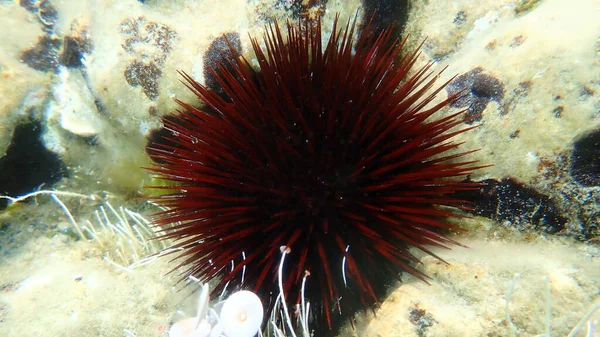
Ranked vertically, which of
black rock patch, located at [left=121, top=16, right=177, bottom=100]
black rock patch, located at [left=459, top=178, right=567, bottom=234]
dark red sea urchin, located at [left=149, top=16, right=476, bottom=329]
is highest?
black rock patch, located at [left=121, top=16, right=177, bottom=100]

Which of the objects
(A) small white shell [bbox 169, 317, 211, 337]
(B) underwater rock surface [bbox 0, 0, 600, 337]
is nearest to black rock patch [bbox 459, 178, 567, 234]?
(B) underwater rock surface [bbox 0, 0, 600, 337]

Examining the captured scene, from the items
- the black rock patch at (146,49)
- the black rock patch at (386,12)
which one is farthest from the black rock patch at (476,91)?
the black rock patch at (146,49)

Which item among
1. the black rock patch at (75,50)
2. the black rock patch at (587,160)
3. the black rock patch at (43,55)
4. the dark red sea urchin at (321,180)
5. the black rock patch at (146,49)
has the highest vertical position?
the black rock patch at (43,55)

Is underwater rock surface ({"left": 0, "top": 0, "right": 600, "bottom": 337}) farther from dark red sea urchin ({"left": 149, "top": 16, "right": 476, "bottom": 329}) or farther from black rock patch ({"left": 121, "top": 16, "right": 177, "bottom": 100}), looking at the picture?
dark red sea urchin ({"left": 149, "top": 16, "right": 476, "bottom": 329})

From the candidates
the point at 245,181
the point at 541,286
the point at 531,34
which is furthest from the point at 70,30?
the point at 541,286

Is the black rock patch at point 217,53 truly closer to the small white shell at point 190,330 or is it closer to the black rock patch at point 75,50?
the black rock patch at point 75,50
